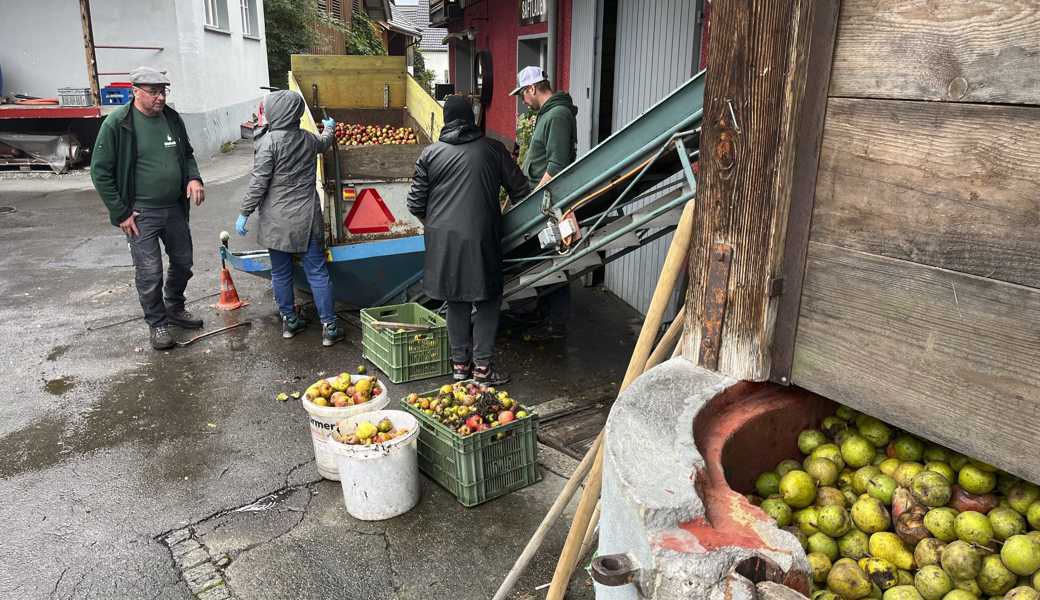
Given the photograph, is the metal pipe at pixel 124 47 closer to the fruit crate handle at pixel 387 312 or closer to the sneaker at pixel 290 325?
the sneaker at pixel 290 325

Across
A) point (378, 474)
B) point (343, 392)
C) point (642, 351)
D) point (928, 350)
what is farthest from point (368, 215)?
point (928, 350)

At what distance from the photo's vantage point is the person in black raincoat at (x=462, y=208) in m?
5.25

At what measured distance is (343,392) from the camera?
4453mm

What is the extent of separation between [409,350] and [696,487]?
162 inches

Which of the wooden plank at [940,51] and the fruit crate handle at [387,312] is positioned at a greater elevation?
the wooden plank at [940,51]

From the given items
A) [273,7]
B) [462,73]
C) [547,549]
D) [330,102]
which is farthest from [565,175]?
[273,7]

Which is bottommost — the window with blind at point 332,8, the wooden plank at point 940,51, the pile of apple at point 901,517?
the pile of apple at point 901,517

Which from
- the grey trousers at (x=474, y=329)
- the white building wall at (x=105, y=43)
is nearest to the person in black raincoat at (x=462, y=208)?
the grey trousers at (x=474, y=329)

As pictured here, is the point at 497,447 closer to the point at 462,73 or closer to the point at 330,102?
the point at 330,102

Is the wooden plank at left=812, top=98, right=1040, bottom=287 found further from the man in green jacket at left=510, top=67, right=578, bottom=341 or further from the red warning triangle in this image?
the red warning triangle

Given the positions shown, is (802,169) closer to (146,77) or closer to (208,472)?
(208,472)

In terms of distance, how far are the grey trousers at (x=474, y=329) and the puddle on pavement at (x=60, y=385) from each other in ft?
9.74

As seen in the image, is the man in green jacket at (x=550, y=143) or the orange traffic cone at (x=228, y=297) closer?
the man in green jacket at (x=550, y=143)

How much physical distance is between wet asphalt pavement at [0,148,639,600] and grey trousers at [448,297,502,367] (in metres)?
0.41
